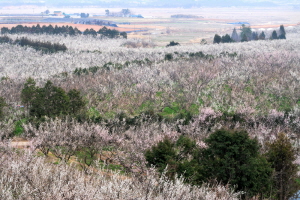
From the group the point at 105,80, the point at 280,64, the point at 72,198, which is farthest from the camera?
the point at 280,64

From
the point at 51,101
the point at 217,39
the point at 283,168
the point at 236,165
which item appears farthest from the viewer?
the point at 217,39

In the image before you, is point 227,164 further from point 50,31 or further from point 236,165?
point 50,31

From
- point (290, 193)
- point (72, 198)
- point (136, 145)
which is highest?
point (72, 198)

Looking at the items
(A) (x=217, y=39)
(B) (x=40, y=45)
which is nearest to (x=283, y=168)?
(B) (x=40, y=45)

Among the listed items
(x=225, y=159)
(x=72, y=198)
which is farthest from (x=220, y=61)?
(x=72, y=198)

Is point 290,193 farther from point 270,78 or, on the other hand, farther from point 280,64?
point 280,64

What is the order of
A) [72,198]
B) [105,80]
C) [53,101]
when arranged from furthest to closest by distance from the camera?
1. [105,80]
2. [53,101]
3. [72,198]

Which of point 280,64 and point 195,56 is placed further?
point 195,56
